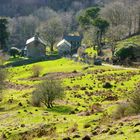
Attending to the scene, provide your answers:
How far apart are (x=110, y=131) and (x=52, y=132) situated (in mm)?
7946

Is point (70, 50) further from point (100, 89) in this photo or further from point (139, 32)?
point (100, 89)

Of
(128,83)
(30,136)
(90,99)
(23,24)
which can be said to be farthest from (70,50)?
(30,136)

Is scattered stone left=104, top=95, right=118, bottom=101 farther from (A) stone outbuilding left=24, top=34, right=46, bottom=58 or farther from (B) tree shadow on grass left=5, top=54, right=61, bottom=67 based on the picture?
(A) stone outbuilding left=24, top=34, right=46, bottom=58

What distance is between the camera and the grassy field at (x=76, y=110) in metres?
32.9

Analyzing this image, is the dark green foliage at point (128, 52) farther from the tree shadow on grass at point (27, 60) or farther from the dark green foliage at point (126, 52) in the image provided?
the tree shadow on grass at point (27, 60)

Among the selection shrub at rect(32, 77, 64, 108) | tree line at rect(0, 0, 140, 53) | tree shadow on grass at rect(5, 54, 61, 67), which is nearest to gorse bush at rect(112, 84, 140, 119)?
shrub at rect(32, 77, 64, 108)

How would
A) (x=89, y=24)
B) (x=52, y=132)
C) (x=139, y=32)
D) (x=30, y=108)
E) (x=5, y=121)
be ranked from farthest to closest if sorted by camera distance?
(x=89, y=24) < (x=139, y=32) < (x=30, y=108) < (x=5, y=121) < (x=52, y=132)

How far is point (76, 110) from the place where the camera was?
49781 millimetres

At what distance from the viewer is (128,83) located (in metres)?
67.4

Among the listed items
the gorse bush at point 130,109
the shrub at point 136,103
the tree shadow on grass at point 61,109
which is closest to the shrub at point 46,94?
the tree shadow on grass at point 61,109

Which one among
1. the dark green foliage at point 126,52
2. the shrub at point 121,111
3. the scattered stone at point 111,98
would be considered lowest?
the scattered stone at point 111,98

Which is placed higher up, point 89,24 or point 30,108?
point 89,24

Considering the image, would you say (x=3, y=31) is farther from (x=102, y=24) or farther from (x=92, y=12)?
(x=102, y=24)

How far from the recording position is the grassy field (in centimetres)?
3291
